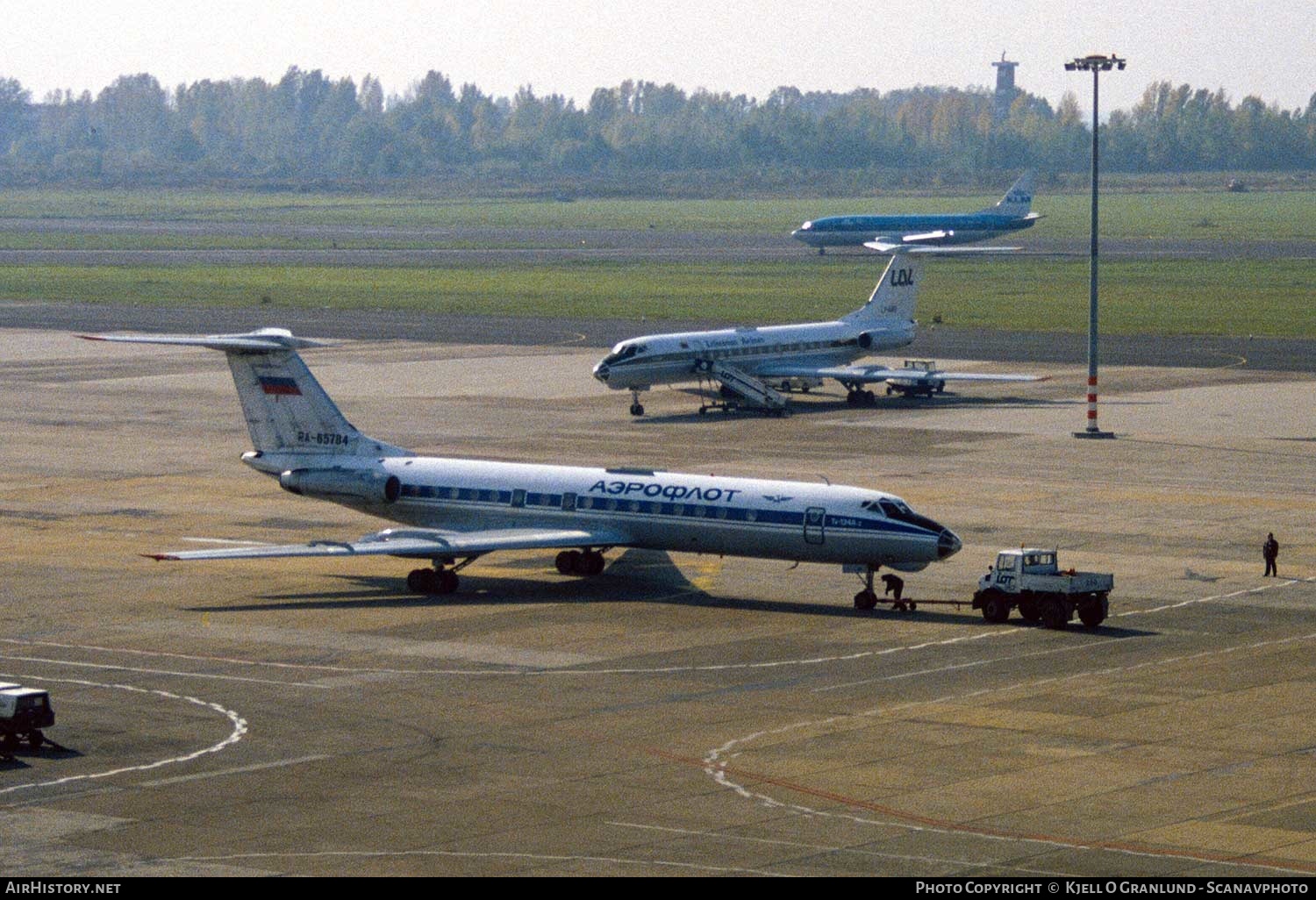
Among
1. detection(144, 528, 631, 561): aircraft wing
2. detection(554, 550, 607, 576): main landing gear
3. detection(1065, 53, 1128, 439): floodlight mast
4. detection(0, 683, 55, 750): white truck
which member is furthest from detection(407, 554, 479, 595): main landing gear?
detection(1065, 53, 1128, 439): floodlight mast

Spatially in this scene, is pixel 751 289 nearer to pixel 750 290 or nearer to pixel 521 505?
pixel 750 290

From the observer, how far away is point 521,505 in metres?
53.0

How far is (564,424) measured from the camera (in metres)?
85.6

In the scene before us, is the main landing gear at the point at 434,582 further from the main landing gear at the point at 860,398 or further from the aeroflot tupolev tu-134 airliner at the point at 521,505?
the main landing gear at the point at 860,398

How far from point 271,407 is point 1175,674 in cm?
2517

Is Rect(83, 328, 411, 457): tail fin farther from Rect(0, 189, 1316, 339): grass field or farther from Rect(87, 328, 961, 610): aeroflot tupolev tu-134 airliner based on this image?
Rect(0, 189, 1316, 339): grass field

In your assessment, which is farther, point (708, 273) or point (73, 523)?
point (708, 273)

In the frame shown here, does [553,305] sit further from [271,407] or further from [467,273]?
[271,407]

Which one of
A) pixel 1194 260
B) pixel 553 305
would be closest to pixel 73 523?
pixel 553 305

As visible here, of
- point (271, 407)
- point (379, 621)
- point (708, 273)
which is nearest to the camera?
point (379, 621)

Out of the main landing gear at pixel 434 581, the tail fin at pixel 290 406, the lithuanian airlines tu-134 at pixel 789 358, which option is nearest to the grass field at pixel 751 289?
the lithuanian airlines tu-134 at pixel 789 358

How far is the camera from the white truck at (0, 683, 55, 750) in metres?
35.4

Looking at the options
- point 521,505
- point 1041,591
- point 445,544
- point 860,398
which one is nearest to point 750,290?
point 860,398

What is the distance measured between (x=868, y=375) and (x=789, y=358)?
3922mm
